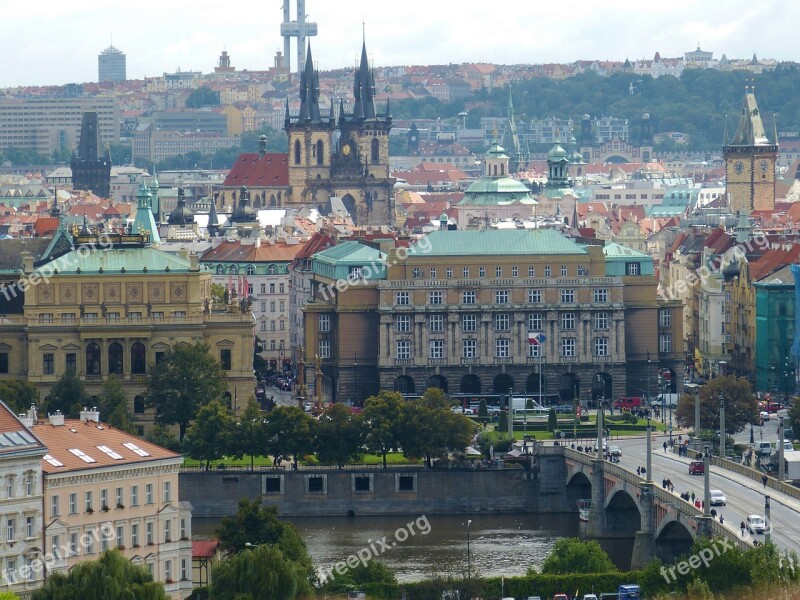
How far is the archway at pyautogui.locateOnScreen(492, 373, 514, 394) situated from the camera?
420 feet

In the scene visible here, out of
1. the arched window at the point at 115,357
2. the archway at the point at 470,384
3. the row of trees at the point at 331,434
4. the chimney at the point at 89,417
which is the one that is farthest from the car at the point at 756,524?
the archway at the point at 470,384

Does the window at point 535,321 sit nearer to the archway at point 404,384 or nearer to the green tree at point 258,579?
the archway at point 404,384

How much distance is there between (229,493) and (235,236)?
61.7 metres

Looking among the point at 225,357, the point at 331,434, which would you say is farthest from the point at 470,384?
the point at 331,434

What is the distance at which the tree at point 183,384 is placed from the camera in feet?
372

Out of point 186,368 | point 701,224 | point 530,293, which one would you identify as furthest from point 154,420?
point 701,224

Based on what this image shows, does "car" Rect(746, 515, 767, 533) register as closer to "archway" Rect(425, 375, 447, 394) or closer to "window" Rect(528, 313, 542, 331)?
"archway" Rect(425, 375, 447, 394)

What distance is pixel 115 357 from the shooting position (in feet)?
390

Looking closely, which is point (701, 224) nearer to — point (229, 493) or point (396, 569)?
point (229, 493)

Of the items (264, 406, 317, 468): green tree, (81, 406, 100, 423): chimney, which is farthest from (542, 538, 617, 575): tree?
(264, 406, 317, 468): green tree

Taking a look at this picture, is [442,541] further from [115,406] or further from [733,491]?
[115,406]

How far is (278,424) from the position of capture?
10731 centimetres

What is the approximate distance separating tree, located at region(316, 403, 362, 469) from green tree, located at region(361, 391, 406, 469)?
0.43 meters

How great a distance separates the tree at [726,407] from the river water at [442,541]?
31.2ft
